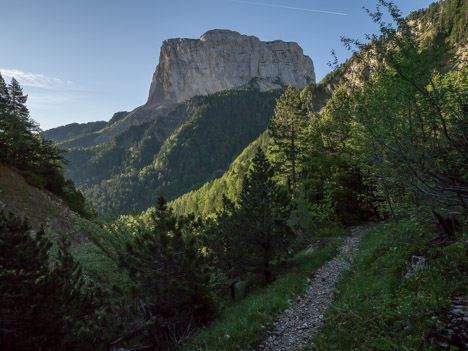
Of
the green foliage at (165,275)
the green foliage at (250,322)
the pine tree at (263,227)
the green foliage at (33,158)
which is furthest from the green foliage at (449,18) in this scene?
the green foliage at (33,158)

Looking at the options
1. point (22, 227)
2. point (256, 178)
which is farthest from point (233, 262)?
point (22, 227)

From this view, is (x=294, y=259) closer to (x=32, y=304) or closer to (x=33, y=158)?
(x=32, y=304)

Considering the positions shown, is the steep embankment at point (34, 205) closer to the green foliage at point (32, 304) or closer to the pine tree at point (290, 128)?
the green foliage at point (32, 304)

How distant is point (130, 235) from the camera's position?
1052 centimetres

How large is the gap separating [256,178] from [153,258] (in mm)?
7468

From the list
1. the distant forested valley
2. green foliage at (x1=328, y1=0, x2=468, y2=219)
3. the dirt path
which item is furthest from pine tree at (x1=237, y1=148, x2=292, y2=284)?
green foliage at (x1=328, y1=0, x2=468, y2=219)

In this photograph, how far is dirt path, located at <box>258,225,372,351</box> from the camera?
643 cm

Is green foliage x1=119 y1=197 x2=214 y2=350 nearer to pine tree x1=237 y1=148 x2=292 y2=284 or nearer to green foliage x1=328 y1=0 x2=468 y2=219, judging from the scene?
pine tree x1=237 y1=148 x2=292 y2=284

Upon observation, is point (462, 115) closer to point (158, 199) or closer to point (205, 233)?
point (158, 199)

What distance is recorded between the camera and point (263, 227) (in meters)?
12.8

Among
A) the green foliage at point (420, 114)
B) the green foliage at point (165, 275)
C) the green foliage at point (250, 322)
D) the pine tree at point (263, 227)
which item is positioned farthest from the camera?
the pine tree at point (263, 227)

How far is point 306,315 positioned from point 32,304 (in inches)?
312

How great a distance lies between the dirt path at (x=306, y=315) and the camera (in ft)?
21.1

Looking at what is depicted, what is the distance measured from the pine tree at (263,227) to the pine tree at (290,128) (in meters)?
12.8
